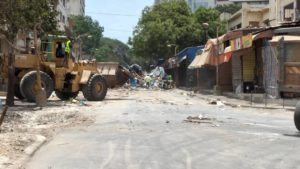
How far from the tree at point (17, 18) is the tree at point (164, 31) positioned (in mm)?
49101

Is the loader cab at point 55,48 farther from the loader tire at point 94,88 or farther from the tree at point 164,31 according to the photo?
the tree at point 164,31

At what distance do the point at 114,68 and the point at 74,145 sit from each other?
30.8 m

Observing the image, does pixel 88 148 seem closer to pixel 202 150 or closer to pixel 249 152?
pixel 202 150

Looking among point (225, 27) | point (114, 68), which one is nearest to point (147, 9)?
point (225, 27)

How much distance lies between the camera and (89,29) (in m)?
128

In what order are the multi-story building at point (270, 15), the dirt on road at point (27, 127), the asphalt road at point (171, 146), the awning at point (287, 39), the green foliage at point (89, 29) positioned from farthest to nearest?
1. the green foliage at point (89, 29)
2. the multi-story building at point (270, 15)
3. the awning at point (287, 39)
4. the dirt on road at point (27, 127)
5. the asphalt road at point (171, 146)

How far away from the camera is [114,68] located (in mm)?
43594

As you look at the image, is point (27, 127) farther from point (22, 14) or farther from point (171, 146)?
point (22, 14)

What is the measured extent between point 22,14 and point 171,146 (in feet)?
41.8

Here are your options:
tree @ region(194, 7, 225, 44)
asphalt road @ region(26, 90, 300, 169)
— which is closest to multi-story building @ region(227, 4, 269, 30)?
tree @ region(194, 7, 225, 44)

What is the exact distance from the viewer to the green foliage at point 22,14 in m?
22.5

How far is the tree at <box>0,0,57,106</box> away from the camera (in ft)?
73.9

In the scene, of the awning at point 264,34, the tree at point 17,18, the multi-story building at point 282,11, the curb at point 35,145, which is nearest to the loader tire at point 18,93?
the tree at point 17,18

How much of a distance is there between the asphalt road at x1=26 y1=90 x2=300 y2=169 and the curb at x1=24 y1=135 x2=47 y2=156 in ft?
0.46
